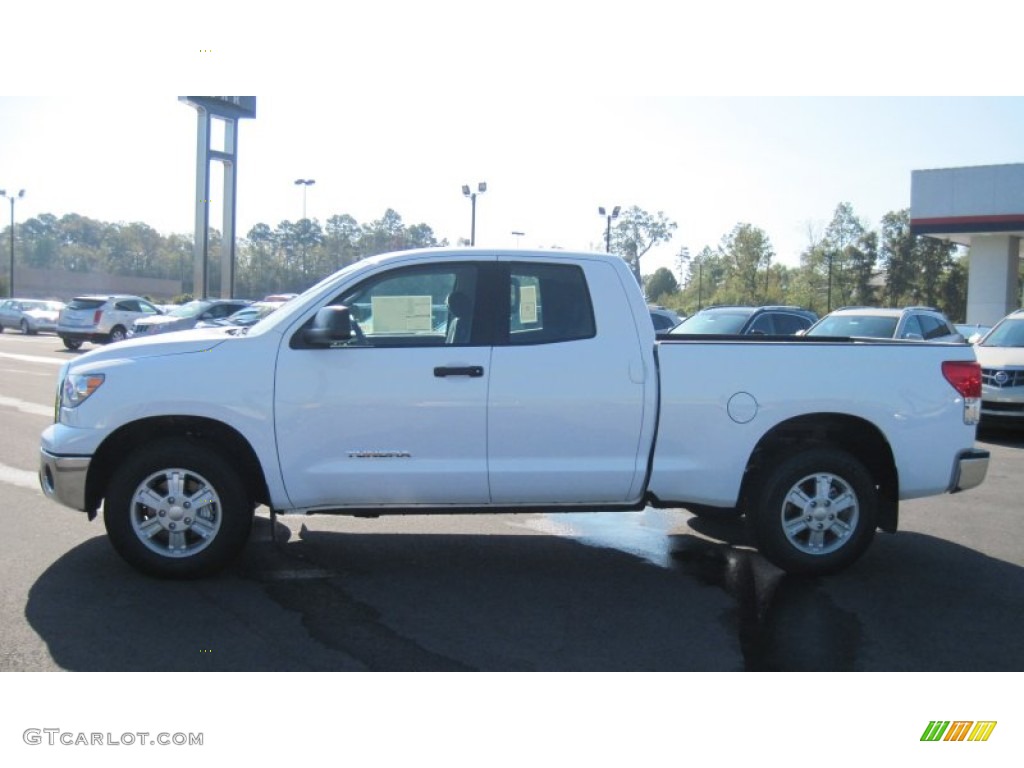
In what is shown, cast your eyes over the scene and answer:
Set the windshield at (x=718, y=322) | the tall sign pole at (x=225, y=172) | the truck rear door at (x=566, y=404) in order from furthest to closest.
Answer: the tall sign pole at (x=225, y=172) → the windshield at (x=718, y=322) → the truck rear door at (x=566, y=404)

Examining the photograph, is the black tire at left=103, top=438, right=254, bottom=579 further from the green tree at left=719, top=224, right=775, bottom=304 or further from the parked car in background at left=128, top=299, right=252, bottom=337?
the green tree at left=719, top=224, right=775, bottom=304

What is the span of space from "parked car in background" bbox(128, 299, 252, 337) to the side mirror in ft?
62.3

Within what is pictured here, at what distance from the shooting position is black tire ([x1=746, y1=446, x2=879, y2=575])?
5.82 meters

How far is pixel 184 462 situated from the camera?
5410 mm

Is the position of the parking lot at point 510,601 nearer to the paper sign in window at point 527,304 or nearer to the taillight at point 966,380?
the taillight at point 966,380

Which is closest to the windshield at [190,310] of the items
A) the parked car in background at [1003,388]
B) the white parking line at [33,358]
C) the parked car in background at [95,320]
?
the parked car in background at [95,320]

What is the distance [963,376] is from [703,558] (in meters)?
2.07

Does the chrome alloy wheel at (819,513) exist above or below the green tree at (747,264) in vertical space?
below

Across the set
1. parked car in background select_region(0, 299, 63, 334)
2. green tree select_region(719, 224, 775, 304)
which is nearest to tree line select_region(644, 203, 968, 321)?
green tree select_region(719, 224, 775, 304)

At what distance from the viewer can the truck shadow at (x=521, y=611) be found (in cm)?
→ 451

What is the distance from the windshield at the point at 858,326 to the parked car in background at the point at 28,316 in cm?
3270
